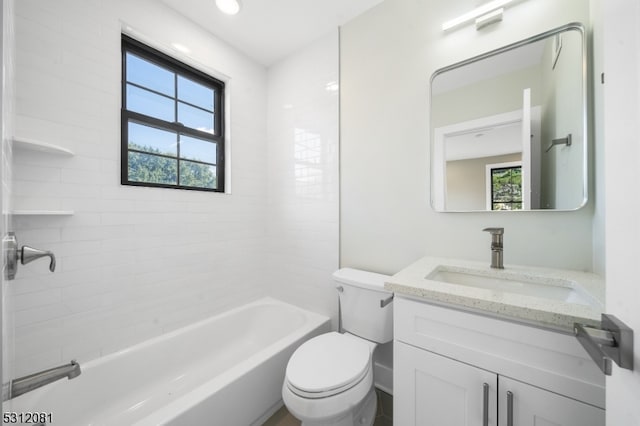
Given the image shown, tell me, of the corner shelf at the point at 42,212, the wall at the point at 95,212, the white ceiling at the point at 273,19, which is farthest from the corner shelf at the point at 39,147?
the white ceiling at the point at 273,19

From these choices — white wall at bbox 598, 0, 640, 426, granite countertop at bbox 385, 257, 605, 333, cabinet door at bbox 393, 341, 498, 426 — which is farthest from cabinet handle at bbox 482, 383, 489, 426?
white wall at bbox 598, 0, 640, 426

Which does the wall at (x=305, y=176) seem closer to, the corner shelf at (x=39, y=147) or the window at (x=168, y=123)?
the window at (x=168, y=123)

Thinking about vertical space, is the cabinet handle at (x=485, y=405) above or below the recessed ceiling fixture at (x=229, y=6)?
below

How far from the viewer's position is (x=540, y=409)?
0.74 metres

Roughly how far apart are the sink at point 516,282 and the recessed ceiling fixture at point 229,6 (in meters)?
2.04

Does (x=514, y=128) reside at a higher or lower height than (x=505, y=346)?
higher

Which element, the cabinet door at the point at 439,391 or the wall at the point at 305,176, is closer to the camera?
the cabinet door at the point at 439,391

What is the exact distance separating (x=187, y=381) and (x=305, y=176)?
1672mm

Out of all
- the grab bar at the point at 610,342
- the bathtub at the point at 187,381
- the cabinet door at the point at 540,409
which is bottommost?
the bathtub at the point at 187,381

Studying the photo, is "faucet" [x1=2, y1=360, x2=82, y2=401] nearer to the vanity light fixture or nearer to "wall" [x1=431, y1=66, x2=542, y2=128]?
"wall" [x1=431, y1=66, x2=542, y2=128]

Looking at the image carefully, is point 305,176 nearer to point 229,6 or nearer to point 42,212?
point 229,6

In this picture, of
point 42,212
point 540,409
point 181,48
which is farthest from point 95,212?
point 540,409

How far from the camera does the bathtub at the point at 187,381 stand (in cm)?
114

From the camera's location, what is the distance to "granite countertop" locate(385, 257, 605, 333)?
0.71 meters
